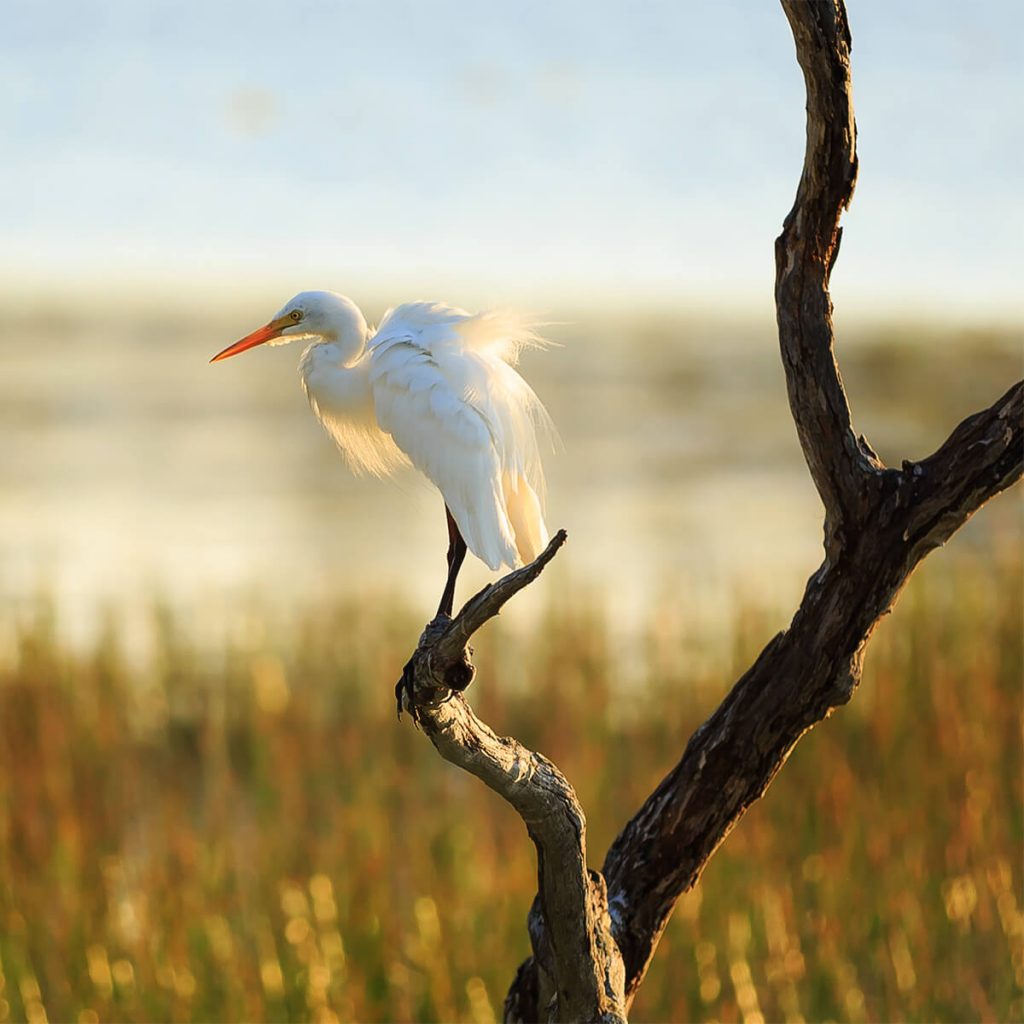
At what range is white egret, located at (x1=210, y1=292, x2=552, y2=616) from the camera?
2.13m

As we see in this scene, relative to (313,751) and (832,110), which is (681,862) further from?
(313,751)

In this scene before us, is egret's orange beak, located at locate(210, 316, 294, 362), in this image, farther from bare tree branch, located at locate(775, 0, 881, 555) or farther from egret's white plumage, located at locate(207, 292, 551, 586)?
bare tree branch, located at locate(775, 0, 881, 555)

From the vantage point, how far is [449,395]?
2.17 meters

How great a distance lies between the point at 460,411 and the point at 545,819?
0.71 metres

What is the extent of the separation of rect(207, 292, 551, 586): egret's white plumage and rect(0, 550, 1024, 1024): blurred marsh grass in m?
1.29

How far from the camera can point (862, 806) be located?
12.3 feet

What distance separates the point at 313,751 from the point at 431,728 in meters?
2.73

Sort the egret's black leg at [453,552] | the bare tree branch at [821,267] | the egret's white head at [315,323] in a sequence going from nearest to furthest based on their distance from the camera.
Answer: the bare tree branch at [821,267] → the egret's black leg at [453,552] → the egret's white head at [315,323]

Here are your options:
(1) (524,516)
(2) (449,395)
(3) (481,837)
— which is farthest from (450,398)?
(3) (481,837)

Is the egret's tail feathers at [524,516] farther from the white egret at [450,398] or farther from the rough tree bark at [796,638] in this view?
the rough tree bark at [796,638]

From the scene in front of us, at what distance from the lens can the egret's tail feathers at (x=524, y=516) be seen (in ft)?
7.29

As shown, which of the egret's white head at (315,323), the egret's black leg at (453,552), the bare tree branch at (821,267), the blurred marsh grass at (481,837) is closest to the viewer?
the bare tree branch at (821,267)

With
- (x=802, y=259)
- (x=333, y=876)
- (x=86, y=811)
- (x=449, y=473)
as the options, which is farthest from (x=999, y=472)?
(x=86, y=811)

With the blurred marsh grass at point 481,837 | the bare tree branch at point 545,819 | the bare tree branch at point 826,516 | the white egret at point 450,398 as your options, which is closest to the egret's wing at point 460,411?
the white egret at point 450,398
